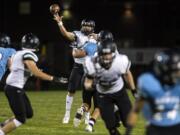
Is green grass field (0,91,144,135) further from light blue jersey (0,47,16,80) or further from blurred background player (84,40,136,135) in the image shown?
blurred background player (84,40,136,135)

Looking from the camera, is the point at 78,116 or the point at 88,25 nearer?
the point at 88,25

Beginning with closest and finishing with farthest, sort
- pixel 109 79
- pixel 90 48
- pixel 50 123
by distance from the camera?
1. pixel 109 79
2. pixel 90 48
3. pixel 50 123

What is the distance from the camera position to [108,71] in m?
8.63

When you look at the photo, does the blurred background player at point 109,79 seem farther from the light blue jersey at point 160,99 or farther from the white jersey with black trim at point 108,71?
the light blue jersey at point 160,99

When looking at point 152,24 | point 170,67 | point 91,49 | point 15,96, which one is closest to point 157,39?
point 152,24

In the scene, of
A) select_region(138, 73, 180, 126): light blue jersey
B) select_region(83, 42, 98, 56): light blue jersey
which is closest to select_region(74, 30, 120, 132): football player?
select_region(83, 42, 98, 56): light blue jersey

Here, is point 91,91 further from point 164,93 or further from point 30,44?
point 164,93

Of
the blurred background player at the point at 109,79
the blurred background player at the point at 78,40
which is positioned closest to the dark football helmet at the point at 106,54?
the blurred background player at the point at 109,79

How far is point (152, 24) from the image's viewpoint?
1331 inches

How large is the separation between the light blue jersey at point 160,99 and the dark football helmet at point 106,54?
6.45ft

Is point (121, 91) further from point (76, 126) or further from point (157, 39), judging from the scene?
point (157, 39)

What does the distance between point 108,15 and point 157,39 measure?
2.91m

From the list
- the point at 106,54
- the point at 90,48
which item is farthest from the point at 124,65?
the point at 90,48

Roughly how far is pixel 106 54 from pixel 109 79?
52cm
